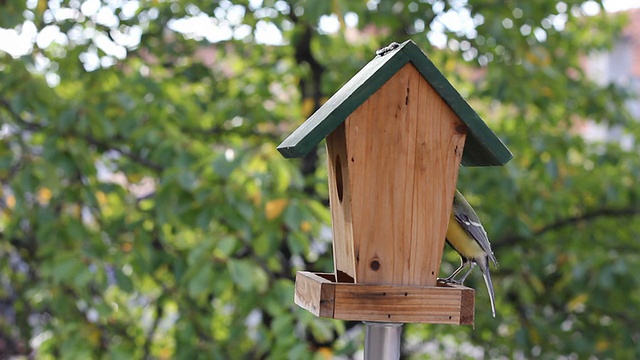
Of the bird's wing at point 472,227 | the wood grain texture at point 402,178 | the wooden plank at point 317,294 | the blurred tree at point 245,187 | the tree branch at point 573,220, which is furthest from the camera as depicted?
the tree branch at point 573,220

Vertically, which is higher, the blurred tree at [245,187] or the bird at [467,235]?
the bird at [467,235]

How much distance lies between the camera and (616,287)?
3.93m

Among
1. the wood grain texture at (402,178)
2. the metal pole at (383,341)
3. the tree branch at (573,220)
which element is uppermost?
the wood grain texture at (402,178)

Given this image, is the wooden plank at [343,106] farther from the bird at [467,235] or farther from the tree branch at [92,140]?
the tree branch at [92,140]

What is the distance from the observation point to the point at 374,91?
1783mm

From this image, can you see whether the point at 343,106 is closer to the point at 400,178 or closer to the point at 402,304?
the point at 400,178

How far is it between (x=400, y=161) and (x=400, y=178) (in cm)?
3

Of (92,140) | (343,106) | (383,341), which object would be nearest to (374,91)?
(343,106)

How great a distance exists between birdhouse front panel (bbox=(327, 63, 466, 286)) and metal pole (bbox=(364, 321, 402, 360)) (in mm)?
95

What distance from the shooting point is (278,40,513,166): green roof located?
5.75ft

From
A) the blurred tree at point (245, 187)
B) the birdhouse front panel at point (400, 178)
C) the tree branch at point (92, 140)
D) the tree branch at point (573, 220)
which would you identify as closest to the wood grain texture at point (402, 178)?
the birdhouse front panel at point (400, 178)

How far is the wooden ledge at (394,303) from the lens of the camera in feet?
5.51

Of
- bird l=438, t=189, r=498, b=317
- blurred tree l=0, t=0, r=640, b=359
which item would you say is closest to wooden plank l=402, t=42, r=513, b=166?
bird l=438, t=189, r=498, b=317

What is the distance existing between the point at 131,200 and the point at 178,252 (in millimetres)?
511
